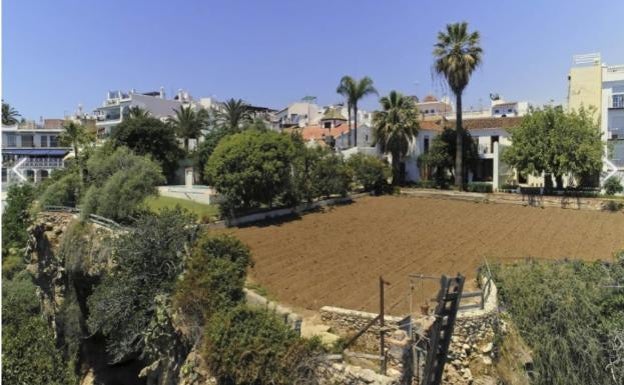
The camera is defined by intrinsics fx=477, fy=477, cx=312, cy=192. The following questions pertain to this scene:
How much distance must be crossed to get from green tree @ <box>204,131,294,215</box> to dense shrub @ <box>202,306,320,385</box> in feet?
48.2

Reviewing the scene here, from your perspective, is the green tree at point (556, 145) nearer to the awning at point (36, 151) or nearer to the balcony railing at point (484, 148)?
the balcony railing at point (484, 148)

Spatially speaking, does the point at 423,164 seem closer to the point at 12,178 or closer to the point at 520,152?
the point at 520,152

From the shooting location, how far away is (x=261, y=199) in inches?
1123

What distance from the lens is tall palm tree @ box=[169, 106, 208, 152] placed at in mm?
49031

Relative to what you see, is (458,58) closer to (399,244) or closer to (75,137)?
(399,244)

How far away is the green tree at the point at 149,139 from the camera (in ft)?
136

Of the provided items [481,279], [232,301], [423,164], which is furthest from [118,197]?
[423,164]

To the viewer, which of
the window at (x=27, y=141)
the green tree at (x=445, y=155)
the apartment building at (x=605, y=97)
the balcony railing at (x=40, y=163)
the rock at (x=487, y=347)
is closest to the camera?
the rock at (x=487, y=347)

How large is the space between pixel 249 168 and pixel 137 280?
38.5 feet

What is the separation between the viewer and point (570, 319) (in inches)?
523

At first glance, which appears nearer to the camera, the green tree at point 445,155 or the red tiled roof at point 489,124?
the green tree at point 445,155

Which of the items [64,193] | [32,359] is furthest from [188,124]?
[32,359]

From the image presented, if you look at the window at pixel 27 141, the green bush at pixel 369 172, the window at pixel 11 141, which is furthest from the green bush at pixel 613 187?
the window at pixel 11 141

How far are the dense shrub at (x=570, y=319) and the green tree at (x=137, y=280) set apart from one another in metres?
11.1
